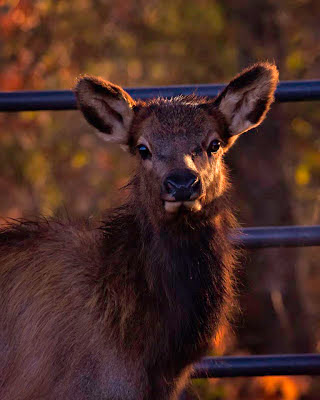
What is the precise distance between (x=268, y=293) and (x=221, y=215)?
4.09 m

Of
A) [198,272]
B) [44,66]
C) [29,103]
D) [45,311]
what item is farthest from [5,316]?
[44,66]

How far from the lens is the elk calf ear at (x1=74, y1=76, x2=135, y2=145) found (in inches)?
208

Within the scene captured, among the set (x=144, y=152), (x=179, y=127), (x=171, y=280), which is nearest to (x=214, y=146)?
(x=179, y=127)

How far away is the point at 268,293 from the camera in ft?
30.1

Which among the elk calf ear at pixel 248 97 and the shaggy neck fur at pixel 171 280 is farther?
the elk calf ear at pixel 248 97

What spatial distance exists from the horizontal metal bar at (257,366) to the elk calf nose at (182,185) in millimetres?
1428

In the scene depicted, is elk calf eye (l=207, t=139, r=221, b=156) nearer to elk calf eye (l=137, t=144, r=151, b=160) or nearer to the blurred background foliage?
elk calf eye (l=137, t=144, r=151, b=160)

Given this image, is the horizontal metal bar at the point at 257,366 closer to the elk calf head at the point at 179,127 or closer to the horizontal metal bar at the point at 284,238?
the horizontal metal bar at the point at 284,238

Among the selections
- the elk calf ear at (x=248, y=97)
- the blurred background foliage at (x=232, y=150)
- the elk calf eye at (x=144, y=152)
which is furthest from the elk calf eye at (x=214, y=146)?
the blurred background foliage at (x=232, y=150)

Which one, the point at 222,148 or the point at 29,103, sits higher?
the point at 29,103

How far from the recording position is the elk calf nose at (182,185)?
15.1 ft

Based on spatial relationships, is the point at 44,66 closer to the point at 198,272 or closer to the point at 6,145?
the point at 6,145

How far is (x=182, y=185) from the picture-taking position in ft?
15.1

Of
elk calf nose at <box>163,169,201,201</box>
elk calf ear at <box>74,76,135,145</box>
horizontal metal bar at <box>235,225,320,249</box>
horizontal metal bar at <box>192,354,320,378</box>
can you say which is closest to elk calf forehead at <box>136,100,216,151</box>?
elk calf ear at <box>74,76,135,145</box>
